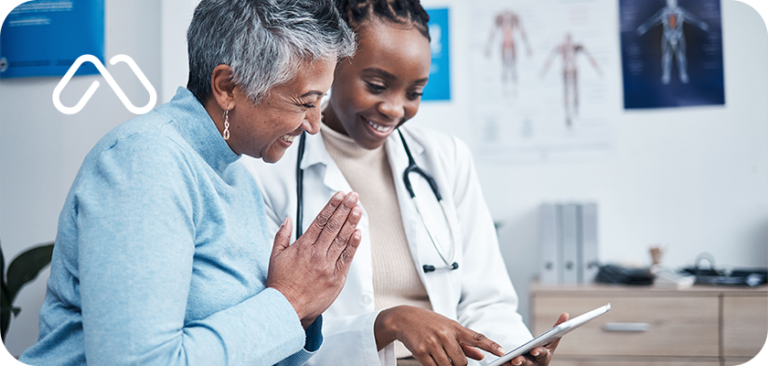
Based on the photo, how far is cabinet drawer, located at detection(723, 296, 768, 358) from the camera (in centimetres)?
200

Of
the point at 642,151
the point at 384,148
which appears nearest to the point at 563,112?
the point at 642,151

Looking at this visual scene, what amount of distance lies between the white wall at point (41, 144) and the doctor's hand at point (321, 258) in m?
1.39

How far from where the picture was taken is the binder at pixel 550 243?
2271mm

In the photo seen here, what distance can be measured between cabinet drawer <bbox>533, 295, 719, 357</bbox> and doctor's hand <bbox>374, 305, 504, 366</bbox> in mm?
1297

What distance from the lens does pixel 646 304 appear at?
204 cm

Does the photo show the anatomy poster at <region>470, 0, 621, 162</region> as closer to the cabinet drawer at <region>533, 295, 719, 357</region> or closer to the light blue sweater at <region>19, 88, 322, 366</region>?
the cabinet drawer at <region>533, 295, 719, 357</region>

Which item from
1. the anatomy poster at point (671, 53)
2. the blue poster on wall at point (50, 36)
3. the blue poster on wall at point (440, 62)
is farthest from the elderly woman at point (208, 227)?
the anatomy poster at point (671, 53)

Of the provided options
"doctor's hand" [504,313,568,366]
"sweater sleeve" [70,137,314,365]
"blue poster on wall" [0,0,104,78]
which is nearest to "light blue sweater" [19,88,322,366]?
"sweater sleeve" [70,137,314,365]

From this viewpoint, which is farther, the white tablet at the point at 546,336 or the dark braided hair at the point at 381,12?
the dark braided hair at the point at 381,12

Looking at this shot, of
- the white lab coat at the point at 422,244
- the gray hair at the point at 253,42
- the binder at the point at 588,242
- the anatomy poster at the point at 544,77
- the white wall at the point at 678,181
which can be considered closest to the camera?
the gray hair at the point at 253,42

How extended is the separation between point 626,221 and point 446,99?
3.48 feet

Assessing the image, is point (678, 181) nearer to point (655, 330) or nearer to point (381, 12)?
point (655, 330)

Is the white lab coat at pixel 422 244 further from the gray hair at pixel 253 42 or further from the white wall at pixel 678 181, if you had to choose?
the white wall at pixel 678 181

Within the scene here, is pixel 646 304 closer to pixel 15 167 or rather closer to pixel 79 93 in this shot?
pixel 79 93
